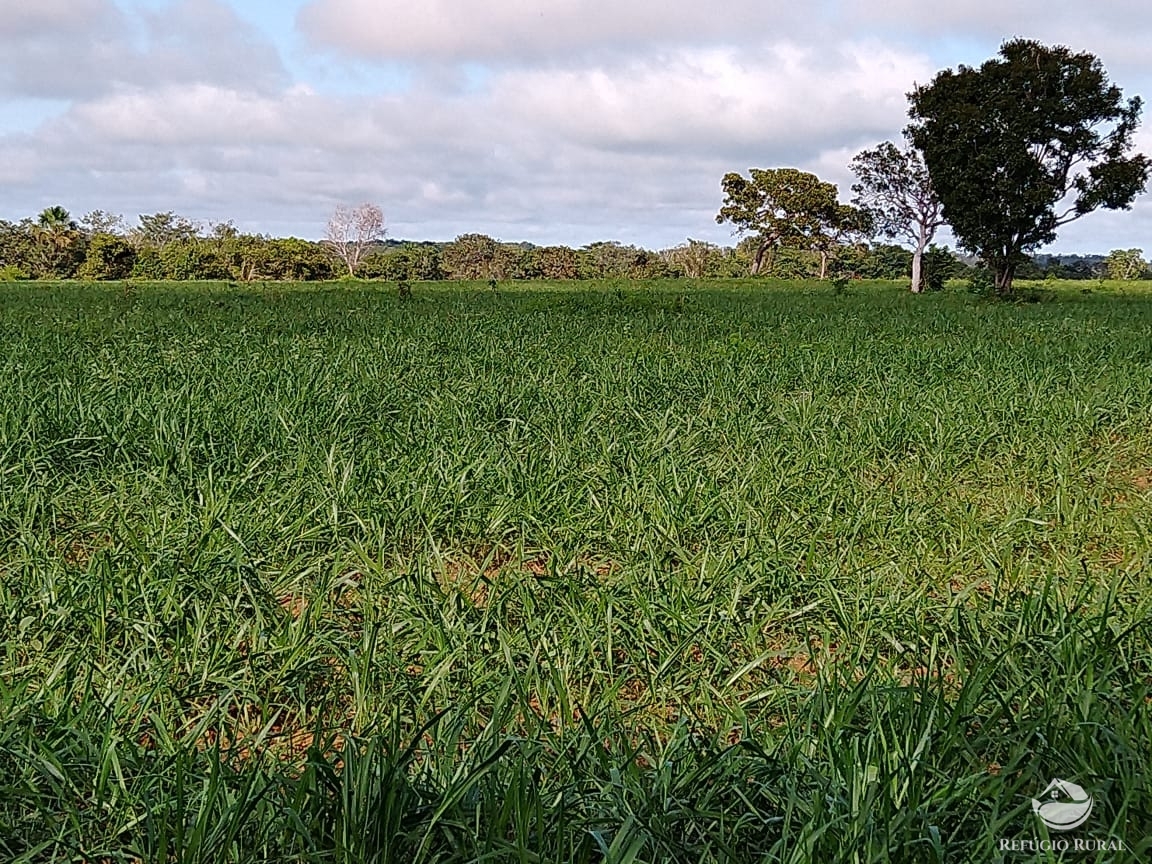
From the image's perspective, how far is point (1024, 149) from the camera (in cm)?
2872

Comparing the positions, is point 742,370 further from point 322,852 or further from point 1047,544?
point 322,852

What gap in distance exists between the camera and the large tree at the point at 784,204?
177 ft

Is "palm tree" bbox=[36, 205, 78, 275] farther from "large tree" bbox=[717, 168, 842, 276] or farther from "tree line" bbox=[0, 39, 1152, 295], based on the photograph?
"large tree" bbox=[717, 168, 842, 276]

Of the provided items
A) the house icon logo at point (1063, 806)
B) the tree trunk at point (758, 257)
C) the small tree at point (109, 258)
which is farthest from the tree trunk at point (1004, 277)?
the small tree at point (109, 258)

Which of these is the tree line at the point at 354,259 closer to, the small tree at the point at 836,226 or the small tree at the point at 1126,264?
the small tree at the point at 836,226

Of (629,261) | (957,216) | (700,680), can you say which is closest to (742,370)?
(700,680)

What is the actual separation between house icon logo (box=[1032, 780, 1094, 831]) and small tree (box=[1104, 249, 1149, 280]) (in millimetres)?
88822

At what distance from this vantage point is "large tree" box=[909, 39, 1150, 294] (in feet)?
93.2

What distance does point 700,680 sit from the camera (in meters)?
2.67

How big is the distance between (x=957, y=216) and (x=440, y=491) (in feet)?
100.0

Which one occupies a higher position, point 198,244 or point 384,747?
point 198,244

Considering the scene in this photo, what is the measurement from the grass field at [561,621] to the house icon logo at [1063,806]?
0.03 meters

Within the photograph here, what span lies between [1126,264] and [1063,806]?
95.3m

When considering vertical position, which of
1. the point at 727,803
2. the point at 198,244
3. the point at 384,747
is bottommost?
the point at 727,803
